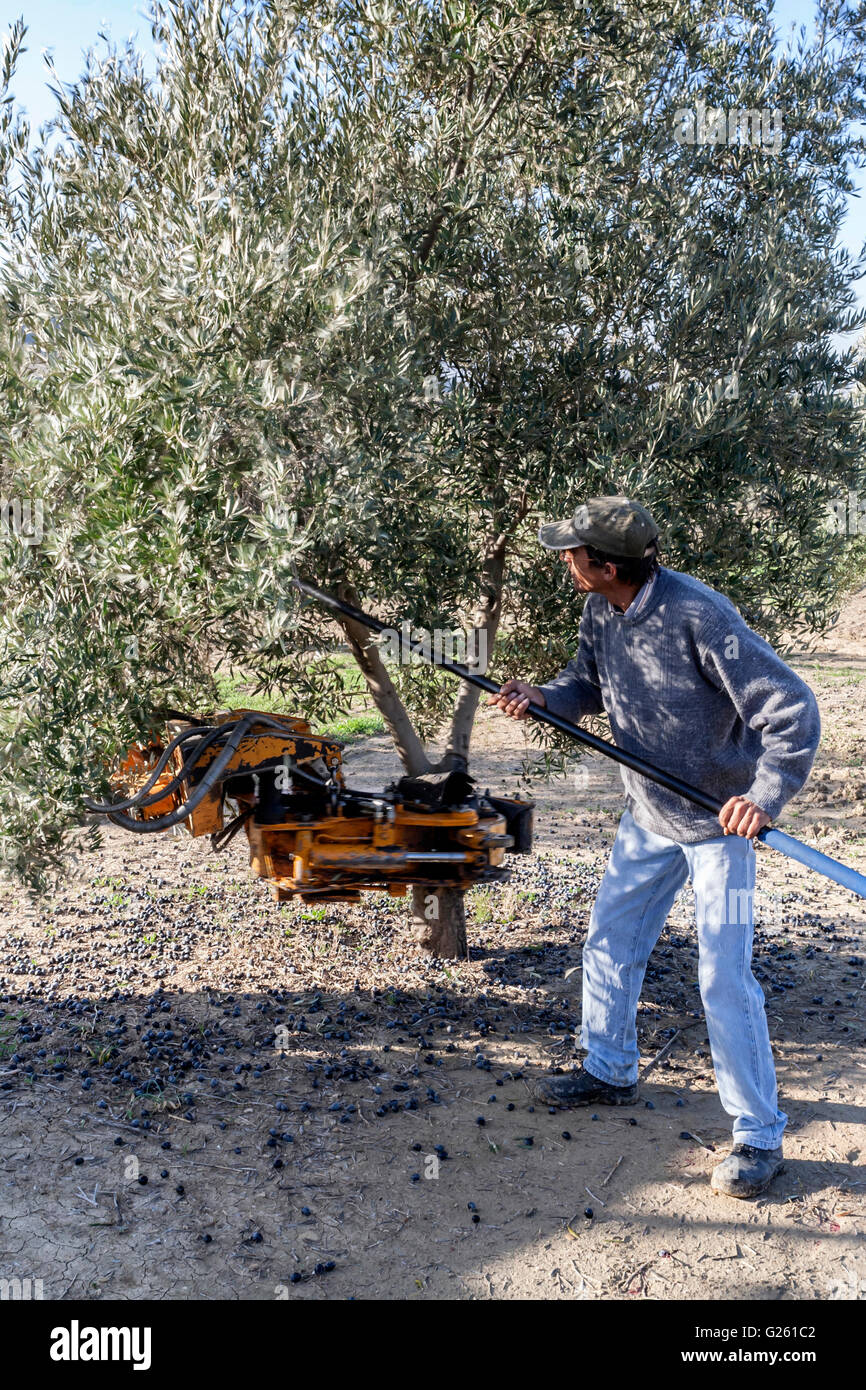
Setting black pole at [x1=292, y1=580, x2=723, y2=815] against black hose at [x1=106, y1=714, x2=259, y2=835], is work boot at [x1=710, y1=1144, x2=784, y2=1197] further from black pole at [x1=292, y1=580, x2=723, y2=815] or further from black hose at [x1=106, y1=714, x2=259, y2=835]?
black hose at [x1=106, y1=714, x2=259, y2=835]

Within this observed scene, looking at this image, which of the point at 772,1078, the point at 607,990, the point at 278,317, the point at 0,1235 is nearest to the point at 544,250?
the point at 278,317

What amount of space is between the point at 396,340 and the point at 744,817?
7.90 ft

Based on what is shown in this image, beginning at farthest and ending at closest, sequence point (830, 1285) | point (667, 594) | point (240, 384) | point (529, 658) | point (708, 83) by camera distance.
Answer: point (529, 658) < point (708, 83) < point (667, 594) < point (830, 1285) < point (240, 384)

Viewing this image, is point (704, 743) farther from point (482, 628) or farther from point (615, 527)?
point (482, 628)

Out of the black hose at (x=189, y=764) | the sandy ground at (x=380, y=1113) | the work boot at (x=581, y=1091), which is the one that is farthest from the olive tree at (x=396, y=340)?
the work boot at (x=581, y=1091)

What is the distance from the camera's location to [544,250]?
5.06 meters

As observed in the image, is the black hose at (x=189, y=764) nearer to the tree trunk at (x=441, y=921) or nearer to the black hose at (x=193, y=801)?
the black hose at (x=193, y=801)

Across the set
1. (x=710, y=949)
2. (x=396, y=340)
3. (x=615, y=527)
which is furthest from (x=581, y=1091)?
(x=396, y=340)

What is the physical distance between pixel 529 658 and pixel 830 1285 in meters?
3.53

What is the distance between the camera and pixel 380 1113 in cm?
519

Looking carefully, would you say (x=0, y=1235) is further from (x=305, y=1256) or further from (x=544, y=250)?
(x=544, y=250)

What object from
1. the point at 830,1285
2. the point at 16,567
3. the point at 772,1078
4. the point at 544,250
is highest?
the point at 544,250

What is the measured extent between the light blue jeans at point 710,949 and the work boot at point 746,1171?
0.05 meters

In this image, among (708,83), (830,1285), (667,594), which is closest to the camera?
(830,1285)
